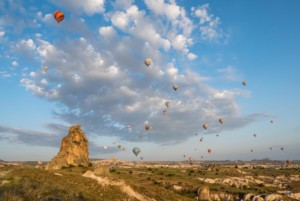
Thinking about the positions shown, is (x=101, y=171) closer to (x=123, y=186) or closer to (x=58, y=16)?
(x=123, y=186)

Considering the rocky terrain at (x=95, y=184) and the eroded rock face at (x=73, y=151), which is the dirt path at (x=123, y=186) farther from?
the eroded rock face at (x=73, y=151)

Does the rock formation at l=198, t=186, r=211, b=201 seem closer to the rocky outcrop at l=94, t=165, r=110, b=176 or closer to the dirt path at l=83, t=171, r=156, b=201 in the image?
the rocky outcrop at l=94, t=165, r=110, b=176

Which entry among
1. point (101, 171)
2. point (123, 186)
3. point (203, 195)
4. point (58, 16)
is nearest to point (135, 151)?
point (203, 195)

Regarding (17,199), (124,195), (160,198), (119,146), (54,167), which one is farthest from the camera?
(119,146)

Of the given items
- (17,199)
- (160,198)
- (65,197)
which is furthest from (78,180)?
(17,199)

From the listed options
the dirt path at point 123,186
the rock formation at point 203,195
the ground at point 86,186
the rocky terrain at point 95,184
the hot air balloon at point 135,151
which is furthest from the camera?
the hot air balloon at point 135,151

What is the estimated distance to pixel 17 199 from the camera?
1742cm

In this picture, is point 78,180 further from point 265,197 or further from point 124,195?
point 265,197

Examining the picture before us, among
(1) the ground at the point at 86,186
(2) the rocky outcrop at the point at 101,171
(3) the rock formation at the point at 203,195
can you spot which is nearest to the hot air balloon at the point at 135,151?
(1) the ground at the point at 86,186

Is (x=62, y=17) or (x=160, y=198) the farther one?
(x=62, y=17)

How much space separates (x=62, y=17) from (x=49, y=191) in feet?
105

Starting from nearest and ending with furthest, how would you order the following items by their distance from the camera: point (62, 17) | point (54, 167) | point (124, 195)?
1. point (124, 195)
2. point (62, 17)
3. point (54, 167)

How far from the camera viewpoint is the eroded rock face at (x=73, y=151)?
237 ft

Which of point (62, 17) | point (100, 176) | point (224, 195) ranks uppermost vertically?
point (62, 17)
